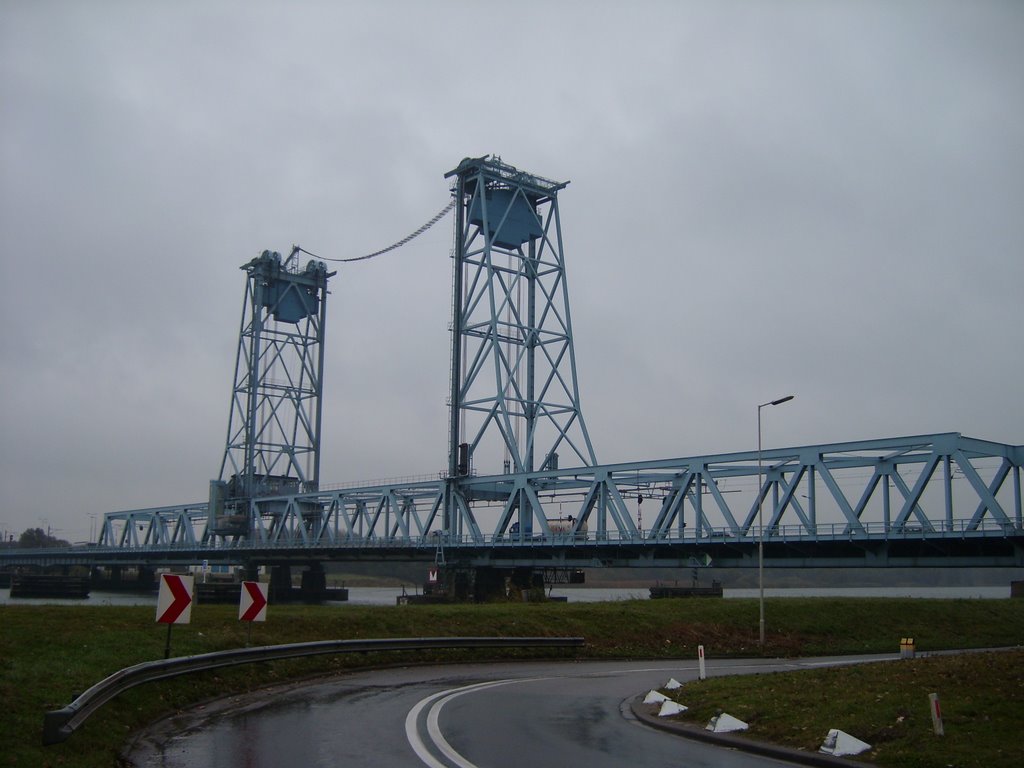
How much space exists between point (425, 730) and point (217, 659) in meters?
7.37

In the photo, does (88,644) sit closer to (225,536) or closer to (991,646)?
(991,646)

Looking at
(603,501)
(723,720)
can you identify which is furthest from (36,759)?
(603,501)

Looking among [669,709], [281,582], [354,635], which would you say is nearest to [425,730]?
[669,709]

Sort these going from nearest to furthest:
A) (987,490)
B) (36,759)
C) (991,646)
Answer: (36,759) → (991,646) → (987,490)

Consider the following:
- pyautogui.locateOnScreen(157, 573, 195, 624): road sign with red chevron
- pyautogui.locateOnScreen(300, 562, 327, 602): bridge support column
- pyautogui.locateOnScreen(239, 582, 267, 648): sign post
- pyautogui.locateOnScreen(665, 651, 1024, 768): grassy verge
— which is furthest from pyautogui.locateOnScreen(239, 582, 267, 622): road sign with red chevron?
pyautogui.locateOnScreen(300, 562, 327, 602): bridge support column

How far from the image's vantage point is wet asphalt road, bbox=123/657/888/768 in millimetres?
14195

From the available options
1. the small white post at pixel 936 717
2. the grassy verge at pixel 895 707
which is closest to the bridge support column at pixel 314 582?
the grassy verge at pixel 895 707

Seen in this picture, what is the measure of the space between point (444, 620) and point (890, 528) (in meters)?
28.3

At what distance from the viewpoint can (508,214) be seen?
271 ft

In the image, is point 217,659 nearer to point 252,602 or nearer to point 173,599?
point 252,602

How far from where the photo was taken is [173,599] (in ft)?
66.6

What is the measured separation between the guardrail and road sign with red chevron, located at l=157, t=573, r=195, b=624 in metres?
0.86

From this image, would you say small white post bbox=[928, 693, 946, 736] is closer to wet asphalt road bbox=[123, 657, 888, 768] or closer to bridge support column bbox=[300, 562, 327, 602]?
wet asphalt road bbox=[123, 657, 888, 768]

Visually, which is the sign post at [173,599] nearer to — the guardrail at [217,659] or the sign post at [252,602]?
the guardrail at [217,659]
